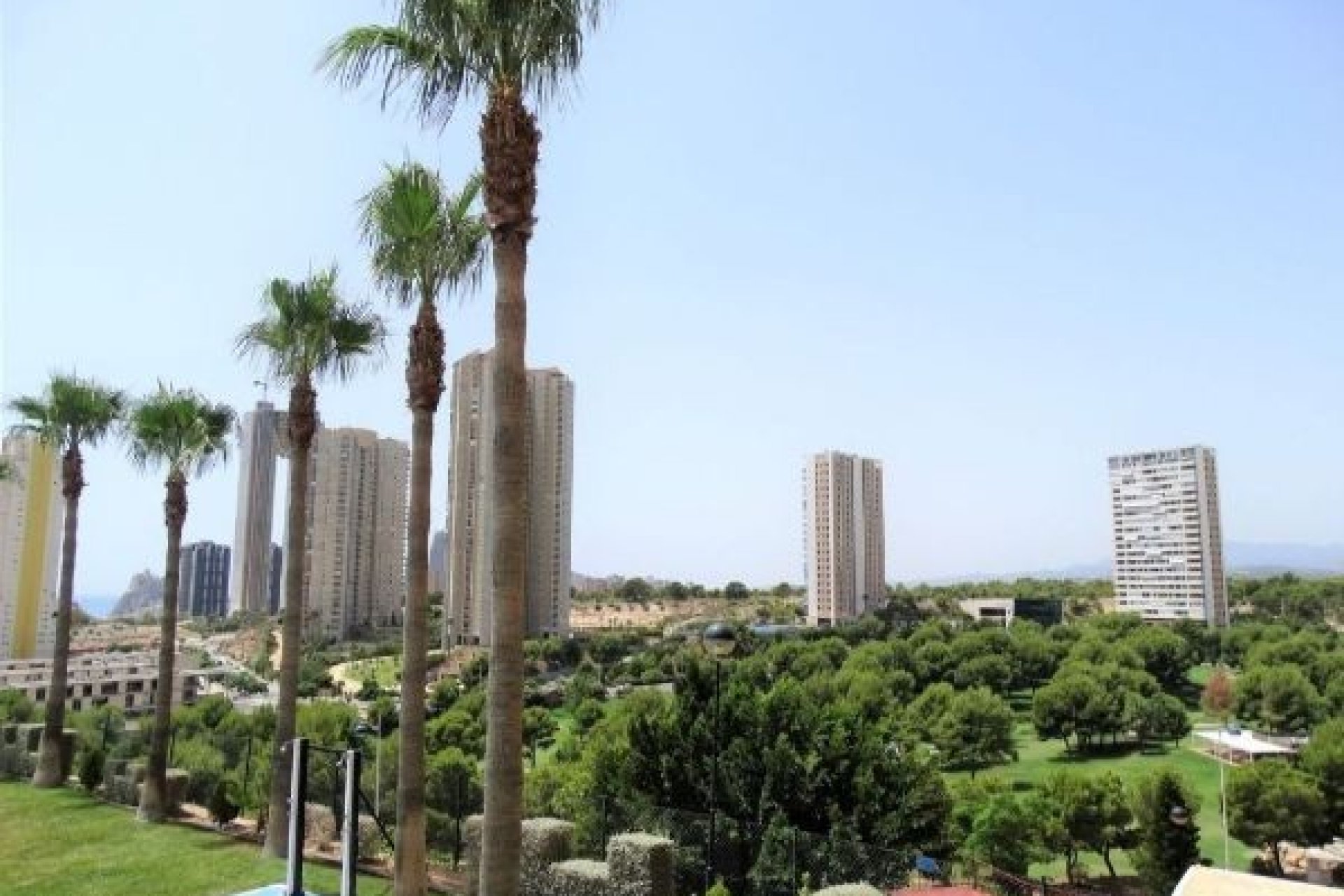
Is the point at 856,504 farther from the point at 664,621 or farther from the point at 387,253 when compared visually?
the point at 387,253

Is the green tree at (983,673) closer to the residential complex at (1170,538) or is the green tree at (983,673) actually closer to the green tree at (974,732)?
the green tree at (974,732)

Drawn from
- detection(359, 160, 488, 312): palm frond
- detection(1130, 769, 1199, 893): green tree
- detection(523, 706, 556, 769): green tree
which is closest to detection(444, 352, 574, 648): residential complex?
detection(523, 706, 556, 769): green tree

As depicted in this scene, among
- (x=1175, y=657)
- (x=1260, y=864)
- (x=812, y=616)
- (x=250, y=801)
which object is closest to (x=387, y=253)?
(x=250, y=801)

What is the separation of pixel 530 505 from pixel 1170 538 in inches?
4470

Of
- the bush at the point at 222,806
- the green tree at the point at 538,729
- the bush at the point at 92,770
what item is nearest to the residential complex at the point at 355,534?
the green tree at the point at 538,729

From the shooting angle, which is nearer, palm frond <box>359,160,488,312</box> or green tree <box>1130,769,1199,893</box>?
palm frond <box>359,160,488,312</box>

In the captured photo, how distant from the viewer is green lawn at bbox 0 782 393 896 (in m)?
13.6

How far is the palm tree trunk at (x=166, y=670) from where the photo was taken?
18484 millimetres

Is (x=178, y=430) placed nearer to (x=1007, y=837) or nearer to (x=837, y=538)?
(x=1007, y=837)

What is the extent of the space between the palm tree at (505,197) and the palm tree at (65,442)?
18.2 m

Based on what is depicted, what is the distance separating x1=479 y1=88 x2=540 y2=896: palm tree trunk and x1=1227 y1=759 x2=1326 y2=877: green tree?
134ft

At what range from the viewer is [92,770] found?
21.3 m

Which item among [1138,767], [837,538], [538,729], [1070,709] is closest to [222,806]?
[538,729]

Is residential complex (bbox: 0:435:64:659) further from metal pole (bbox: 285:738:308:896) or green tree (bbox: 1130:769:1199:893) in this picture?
green tree (bbox: 1130:769:1199:893)
